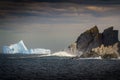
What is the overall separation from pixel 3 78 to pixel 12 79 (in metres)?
3.18

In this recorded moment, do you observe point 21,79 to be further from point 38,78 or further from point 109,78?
point 109,78

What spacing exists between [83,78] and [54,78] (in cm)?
656

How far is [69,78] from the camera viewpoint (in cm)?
9875

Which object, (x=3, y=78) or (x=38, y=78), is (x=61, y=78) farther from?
(x=3, y=78)

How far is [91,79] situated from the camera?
95875 millimetres

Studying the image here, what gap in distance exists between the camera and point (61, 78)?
9844 cm

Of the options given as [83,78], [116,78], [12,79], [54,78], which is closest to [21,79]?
[12,79]

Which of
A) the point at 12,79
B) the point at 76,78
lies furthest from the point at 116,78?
the point at 12,79

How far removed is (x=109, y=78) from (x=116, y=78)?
1.71m

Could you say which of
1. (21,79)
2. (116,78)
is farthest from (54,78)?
(116,78)

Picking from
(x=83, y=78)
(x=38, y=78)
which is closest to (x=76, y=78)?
(x=83, y=78)

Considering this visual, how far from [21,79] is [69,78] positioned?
11.2 meters

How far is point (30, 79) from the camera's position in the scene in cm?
9500

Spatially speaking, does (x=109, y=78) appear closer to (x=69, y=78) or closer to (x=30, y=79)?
(x=69, y=78)
